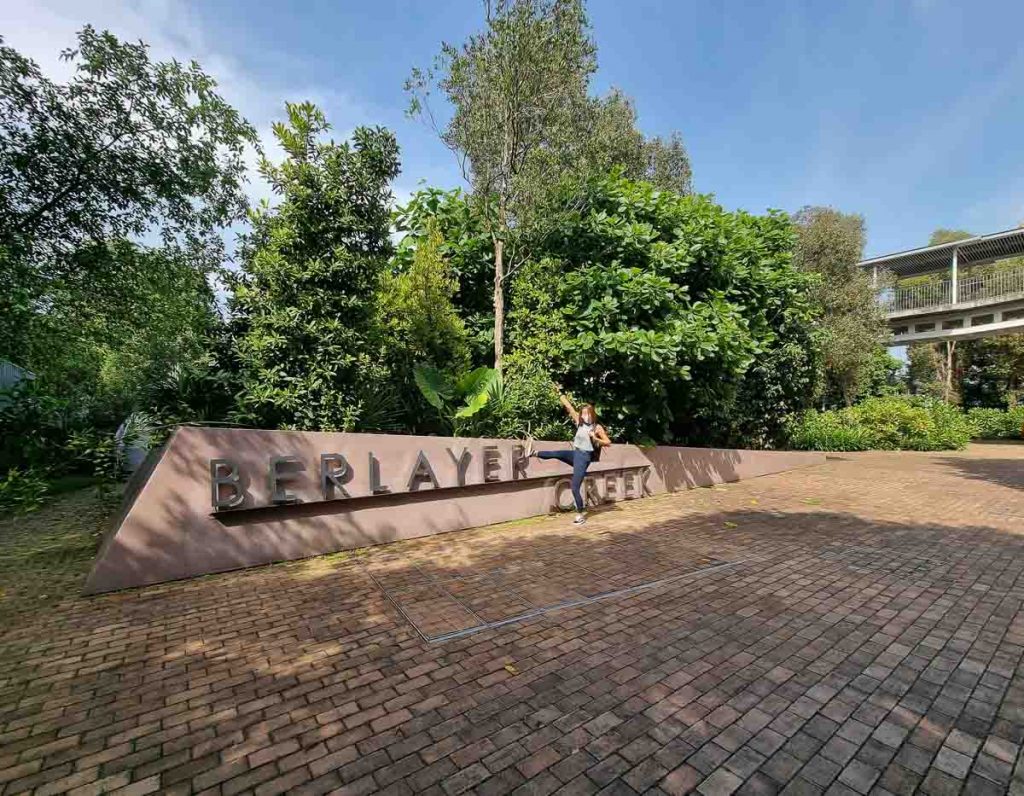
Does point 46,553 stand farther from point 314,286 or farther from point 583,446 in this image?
point 583,446

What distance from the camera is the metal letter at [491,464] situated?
7094 millimetres

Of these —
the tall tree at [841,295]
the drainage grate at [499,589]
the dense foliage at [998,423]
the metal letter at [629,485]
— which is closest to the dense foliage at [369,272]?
the metal letter at [629,485]

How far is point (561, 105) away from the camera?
860 cm

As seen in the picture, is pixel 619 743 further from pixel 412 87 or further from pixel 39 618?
pixel 412 87

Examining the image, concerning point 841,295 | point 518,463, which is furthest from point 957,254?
point 518,463


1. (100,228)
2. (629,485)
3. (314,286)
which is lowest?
(629,485)

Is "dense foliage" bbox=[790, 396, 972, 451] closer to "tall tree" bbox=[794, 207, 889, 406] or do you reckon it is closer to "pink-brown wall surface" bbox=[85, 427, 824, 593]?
"tall tree" bbox=[794, 207, 889, 406]

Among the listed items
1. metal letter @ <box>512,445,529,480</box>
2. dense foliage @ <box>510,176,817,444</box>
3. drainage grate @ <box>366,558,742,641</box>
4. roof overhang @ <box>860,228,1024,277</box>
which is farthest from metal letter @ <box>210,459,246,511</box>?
roof overhang @ <box>860,228,1024,277</box>

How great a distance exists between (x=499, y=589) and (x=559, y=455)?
11.4 ft

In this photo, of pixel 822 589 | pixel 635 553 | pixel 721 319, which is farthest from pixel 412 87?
pixel 822 589

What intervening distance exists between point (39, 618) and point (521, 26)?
9.56 meters

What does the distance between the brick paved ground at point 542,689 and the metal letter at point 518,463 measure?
2.38 m

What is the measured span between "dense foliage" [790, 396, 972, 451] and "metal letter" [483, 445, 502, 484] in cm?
1532

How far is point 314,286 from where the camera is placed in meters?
6.16
